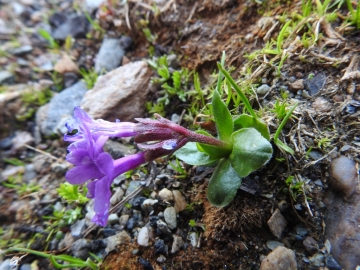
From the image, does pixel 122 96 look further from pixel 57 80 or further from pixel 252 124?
pixel 252 124

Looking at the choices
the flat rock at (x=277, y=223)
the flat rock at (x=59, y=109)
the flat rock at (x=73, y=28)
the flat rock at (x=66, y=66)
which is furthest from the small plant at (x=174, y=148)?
the flat rock at (x=73, y=28)

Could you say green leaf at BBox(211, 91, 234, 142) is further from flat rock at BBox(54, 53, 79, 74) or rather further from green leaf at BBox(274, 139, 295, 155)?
flat rock at BBox(54, 53, 79, 74)

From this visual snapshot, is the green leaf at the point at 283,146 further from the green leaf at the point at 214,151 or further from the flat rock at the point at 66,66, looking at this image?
the flat rock at the point at 66,66

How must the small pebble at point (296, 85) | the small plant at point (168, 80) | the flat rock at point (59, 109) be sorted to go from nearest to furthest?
the small pebble at point (296, 85) → the small plant at point (168, 80) → the flat rock at point (59, 109)

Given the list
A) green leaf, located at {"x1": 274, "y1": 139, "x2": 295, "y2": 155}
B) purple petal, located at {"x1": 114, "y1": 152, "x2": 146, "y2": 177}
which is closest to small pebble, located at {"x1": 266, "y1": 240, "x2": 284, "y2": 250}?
green leaf, located at {"x1": 274, "y1": 139, "x2": 295, "y2": 155}

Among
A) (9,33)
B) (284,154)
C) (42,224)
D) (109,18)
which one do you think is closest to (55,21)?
(9,33)

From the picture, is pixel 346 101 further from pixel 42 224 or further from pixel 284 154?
pixel 42 224

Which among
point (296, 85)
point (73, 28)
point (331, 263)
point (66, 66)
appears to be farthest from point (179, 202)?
point (73, 28)
